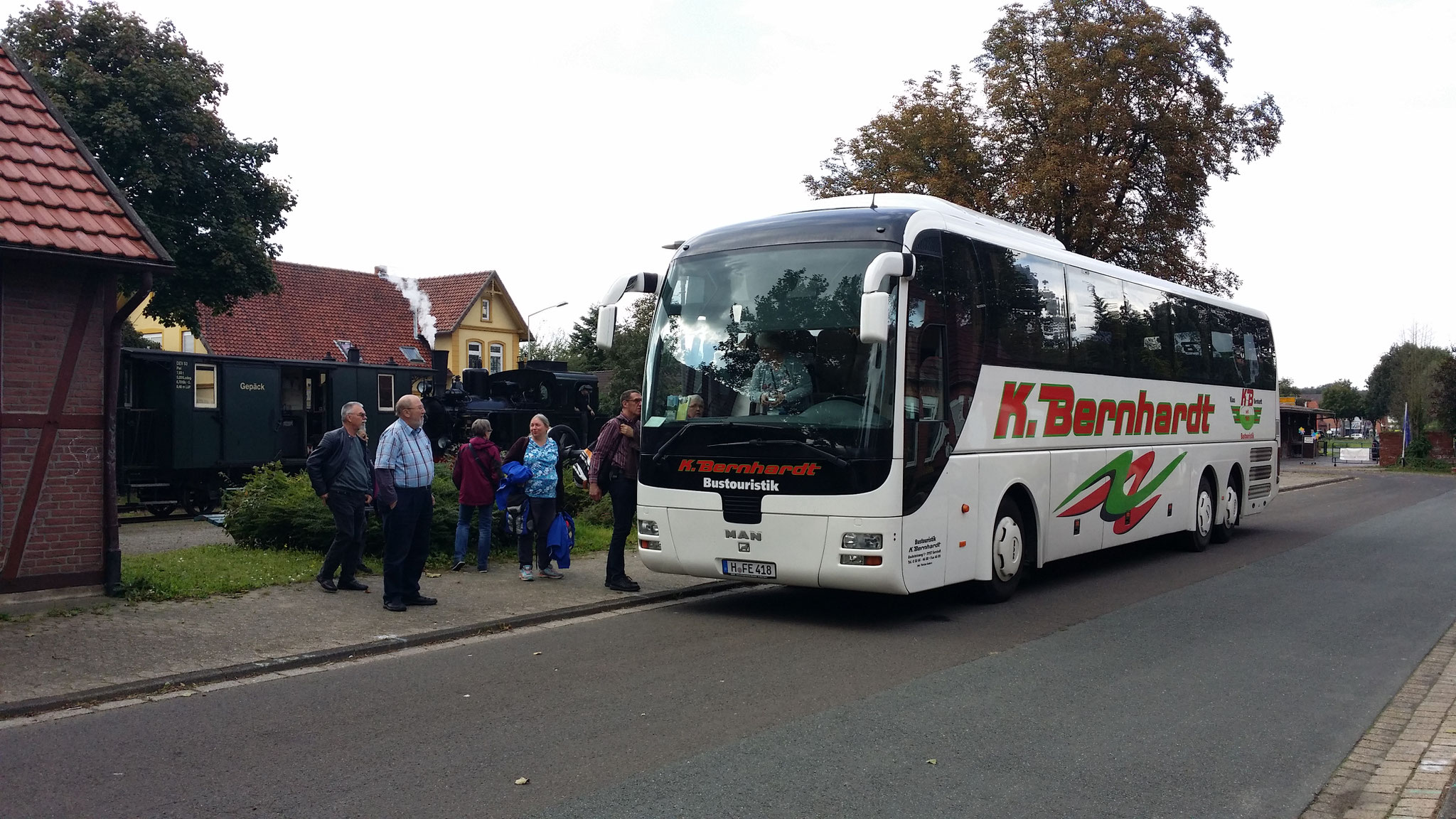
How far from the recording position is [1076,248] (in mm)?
30156

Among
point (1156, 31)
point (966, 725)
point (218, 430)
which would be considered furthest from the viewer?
point (1156, 31)

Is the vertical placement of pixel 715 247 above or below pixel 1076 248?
below

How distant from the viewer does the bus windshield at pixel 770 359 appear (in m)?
9.38

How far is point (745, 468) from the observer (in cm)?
974

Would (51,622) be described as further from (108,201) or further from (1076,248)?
(1076,248)

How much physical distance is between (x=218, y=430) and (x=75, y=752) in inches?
609

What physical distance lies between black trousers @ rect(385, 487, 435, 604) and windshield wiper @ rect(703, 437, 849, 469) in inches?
99.2

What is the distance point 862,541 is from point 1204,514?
9.31 metres

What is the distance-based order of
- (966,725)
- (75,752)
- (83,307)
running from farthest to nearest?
(83,307) < (966,725) < (75,752)

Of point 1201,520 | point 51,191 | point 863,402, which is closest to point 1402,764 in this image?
point 863,402

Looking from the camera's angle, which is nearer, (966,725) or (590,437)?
(966,725)

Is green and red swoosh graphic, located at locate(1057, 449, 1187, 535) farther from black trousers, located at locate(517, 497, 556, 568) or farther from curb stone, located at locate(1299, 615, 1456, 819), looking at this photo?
black trousers, located at locate(517, 497, 556, 568)

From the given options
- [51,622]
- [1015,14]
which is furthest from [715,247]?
[1015,14]

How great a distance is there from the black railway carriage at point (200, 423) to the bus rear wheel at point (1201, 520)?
49.7ft
